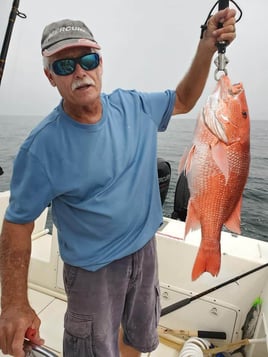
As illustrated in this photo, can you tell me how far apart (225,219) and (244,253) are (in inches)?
43.0

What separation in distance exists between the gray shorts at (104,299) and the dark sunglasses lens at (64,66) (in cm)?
95

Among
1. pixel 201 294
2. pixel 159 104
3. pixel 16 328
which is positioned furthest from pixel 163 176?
pixel 16 328

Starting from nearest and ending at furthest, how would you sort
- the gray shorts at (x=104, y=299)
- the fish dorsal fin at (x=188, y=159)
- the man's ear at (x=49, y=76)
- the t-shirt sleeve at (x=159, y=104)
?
1. the fish dorsal fin at (x=188, y=159)
2. the man's ear at (x=49, y=76)
3. the gray shorts at (x=104, y=299)
4. the t-shirt sleeve at (x=159, y=104)

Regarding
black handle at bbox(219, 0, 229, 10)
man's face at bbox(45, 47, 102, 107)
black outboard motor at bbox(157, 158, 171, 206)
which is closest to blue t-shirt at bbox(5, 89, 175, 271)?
man's face at bbox(45, 47, 102, 107)

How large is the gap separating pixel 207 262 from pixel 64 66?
1054 millimetres

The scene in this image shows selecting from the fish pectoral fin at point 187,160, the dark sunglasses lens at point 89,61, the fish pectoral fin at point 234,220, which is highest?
the dark sunglasses lens at point 89,61

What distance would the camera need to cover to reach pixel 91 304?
1.63 m

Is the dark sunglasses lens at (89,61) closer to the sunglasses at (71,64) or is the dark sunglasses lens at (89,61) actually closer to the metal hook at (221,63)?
the sunglasses at (71,64)

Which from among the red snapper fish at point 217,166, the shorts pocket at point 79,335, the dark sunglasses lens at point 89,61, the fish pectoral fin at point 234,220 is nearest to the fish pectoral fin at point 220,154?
the red snapper fish at point 217,166

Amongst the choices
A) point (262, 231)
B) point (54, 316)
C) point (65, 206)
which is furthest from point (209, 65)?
point (262, 231)

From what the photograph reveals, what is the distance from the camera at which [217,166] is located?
51.8 inches

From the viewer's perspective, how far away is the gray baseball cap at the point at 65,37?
136cm

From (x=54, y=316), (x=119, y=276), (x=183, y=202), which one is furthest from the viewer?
(x=183, y=202)

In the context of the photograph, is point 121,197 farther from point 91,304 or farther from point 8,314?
point 8,314
